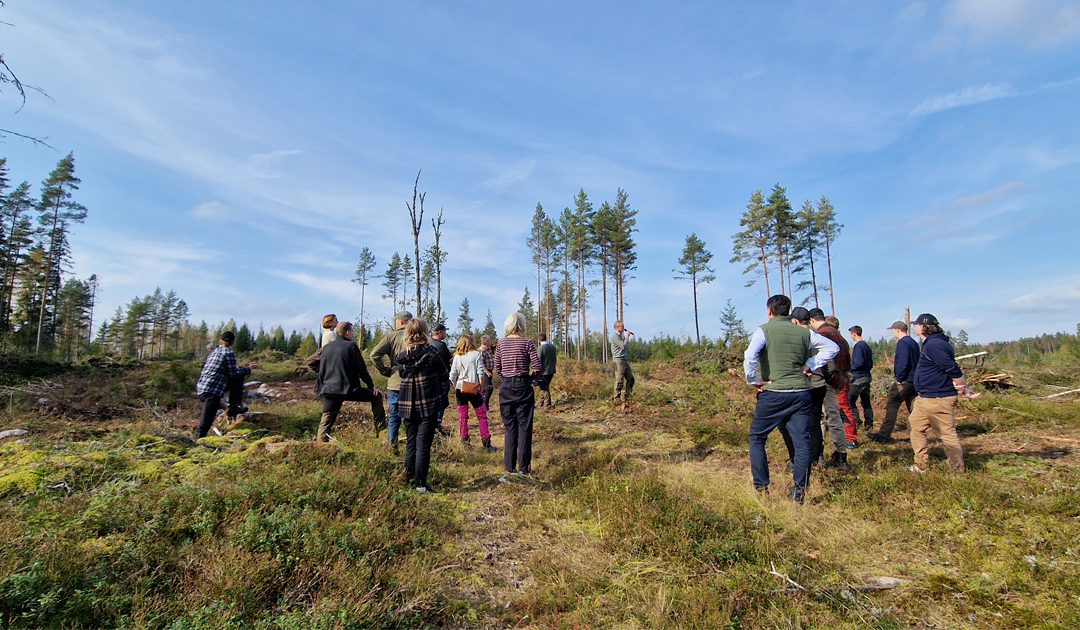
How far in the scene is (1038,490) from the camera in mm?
4535

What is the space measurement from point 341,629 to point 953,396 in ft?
22.0

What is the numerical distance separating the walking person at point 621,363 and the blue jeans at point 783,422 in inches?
230

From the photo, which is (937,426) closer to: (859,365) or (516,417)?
(859,365)

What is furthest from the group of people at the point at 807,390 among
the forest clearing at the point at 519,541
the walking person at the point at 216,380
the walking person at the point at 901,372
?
the walking person at the point at 216,380

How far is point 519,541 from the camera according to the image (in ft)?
13.3

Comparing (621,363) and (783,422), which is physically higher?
(621,363)

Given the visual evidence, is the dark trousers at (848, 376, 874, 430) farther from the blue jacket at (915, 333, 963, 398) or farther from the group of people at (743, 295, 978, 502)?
the blue jacket at (915, 333, 963, 398)

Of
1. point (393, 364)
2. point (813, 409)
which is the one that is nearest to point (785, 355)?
point (813, 409)

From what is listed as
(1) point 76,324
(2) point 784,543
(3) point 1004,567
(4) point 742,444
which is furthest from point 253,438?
(1) point 76,324

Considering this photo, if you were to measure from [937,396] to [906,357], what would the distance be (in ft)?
5.57

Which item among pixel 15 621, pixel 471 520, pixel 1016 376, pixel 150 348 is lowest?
pixel 471 520

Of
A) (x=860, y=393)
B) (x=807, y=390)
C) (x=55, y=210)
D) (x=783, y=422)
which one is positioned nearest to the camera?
(x=807, y=390)

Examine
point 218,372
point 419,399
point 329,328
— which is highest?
point 329,328

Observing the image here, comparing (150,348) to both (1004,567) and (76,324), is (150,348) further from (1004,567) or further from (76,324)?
(1004,567)
